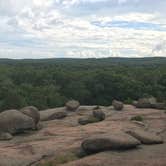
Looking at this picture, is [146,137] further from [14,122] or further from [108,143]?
[14,122]

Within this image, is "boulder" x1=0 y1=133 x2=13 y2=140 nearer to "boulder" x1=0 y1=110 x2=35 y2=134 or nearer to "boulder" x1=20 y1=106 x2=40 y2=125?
"boulder" x1=0 y1=110 x2=35 y2=134

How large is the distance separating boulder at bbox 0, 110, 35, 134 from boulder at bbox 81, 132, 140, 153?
825cm

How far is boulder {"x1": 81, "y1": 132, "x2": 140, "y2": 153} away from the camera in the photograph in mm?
22406

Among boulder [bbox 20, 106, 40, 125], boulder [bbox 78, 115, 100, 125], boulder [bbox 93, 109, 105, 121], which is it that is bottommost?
boulder [bbox 78, 115, 100, 125]

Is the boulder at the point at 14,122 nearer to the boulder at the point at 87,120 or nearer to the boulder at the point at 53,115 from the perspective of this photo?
the boulder at the point at 87,120

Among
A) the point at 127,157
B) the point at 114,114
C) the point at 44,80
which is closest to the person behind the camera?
the point at 127,157

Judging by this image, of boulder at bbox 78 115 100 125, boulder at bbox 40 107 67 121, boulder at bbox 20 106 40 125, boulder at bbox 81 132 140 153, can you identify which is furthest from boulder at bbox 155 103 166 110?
boulder at bbox 81 132 140 153

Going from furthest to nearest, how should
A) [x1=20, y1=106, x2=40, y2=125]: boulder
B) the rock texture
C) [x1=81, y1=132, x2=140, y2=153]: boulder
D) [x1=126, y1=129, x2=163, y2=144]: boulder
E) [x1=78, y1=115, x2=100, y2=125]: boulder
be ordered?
[x1=78, y1=115, x2=100, y2=125]: boulder < [x1=20, y1=106, x2=40, y2=125]: boulder < [x1=126, y1=129, x2=163, y2=144]: boulder < [x1=81, y1=132, x2=140, y2=153]: boulder < the rock texture

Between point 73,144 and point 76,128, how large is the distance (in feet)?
17.5

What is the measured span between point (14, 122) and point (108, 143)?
9698 mm

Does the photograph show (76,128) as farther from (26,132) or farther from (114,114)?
(114,114)

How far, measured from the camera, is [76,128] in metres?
30.1

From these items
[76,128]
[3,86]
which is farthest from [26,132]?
[3,86]

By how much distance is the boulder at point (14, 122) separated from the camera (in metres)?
29.9
